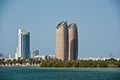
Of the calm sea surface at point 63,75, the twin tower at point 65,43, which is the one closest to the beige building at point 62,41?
the twin tower at point 65,43

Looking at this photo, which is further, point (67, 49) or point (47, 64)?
point (67, 49)

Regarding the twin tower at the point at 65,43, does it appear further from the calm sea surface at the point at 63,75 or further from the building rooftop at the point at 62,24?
the calm sea surface at the point at 63,75

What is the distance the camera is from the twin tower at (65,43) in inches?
7288

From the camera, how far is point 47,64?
12188cm

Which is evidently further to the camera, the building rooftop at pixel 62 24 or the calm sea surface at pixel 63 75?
the building rooftop at pixel 62 24

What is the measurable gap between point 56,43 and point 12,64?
3577cm

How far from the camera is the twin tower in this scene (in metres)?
185

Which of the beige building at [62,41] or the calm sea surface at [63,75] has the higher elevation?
the beige building at [62,41]

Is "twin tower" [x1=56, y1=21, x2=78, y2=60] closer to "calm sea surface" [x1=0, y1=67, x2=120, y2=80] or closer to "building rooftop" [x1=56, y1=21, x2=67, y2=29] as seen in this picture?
"building rooftop" [x1=56, y1=21, x2=67, y2=29]

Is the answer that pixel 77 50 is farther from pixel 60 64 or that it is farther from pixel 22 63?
pixel 60 64

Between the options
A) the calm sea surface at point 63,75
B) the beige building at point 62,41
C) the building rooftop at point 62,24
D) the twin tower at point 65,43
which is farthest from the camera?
the building rooftop at point 62,24

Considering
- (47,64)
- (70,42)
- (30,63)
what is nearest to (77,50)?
(70,42)

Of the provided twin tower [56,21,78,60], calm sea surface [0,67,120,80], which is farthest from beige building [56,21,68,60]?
calm sea surface [0,67,120,80]

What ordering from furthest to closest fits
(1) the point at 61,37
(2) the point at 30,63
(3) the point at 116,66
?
(1) the point at 61,37, (2) the point at 30,63, (3) the point at 116,66
